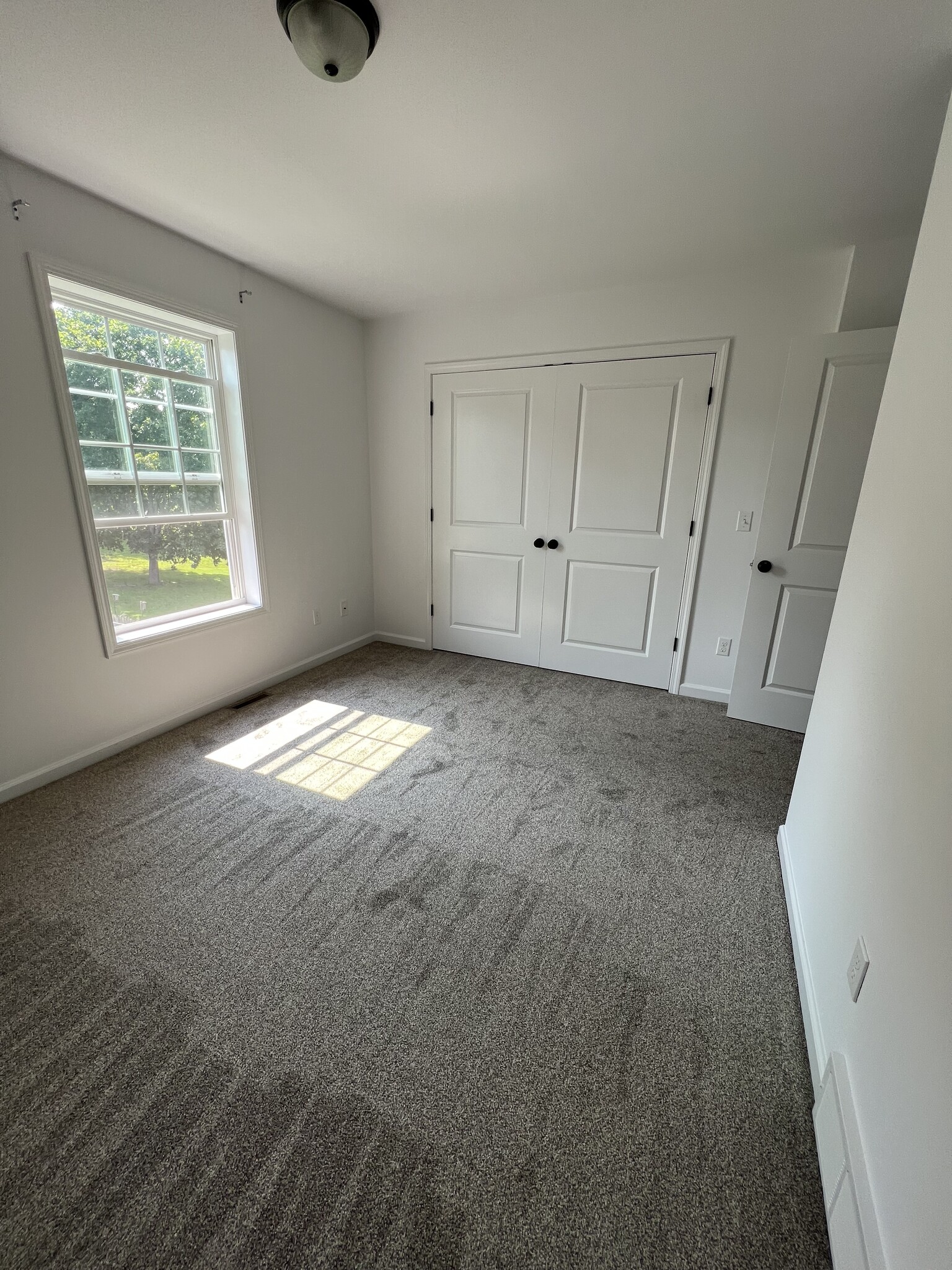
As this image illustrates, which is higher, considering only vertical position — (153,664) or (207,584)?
(207,584)

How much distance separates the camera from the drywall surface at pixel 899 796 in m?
0.80

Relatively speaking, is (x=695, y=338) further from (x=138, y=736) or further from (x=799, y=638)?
(x=138, y=736)

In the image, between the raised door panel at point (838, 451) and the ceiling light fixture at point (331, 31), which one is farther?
the raised door panel at point (838, 451)

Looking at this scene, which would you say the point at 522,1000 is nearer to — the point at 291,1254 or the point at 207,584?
the point at 291,1254

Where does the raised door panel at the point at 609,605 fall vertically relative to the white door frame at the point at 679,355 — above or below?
below

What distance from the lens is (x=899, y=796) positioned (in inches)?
41.9

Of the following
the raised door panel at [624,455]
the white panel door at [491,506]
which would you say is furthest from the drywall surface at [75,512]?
the raised door panel at [624,455]

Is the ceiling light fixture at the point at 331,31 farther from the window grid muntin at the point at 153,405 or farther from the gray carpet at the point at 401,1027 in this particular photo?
the gray carpet at the point at 401,1027

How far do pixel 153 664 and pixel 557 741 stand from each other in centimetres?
222

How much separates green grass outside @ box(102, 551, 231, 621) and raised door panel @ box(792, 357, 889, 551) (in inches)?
131

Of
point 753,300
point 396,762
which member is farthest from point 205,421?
point 753,300

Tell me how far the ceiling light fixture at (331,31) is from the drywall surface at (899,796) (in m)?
1.55

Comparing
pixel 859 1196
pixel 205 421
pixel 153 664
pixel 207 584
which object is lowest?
pixel 859 1196

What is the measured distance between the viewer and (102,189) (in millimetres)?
2119
